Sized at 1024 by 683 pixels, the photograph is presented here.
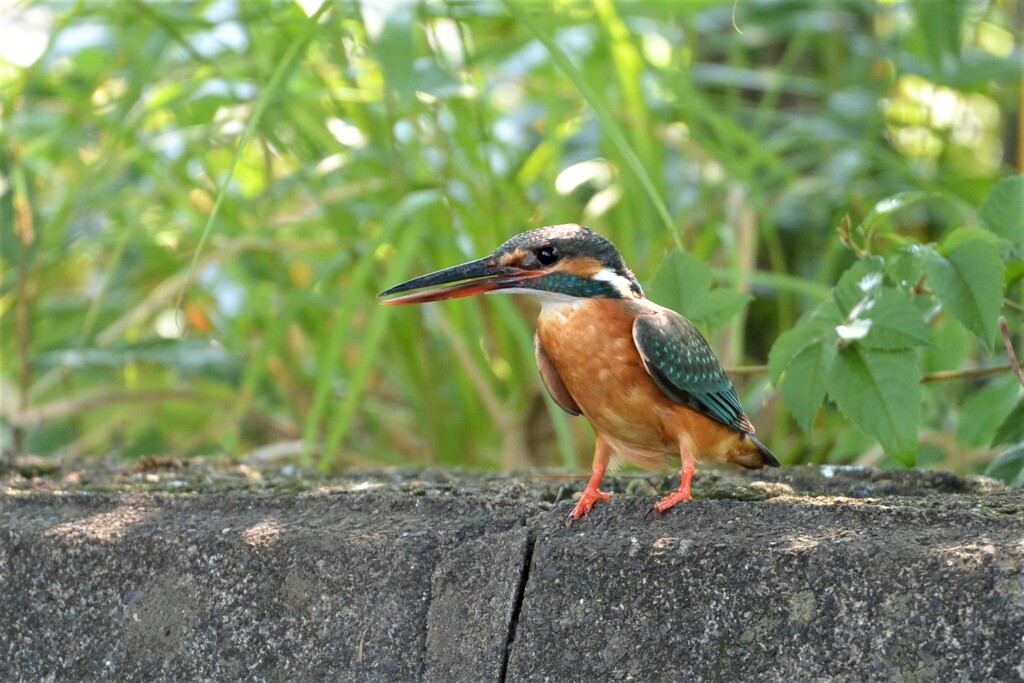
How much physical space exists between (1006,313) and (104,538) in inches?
63.2

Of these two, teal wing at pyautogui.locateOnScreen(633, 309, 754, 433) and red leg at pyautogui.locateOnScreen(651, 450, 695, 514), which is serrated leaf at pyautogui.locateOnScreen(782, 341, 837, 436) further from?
red leg at pyautogui.locateOnScreen(651, 450, 695, 514)

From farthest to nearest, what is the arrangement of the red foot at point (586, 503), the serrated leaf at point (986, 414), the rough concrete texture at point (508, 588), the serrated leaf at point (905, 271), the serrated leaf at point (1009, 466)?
the serrated leaf at point (986, 414) < the serrated leaf at point (1009, 466) < the serrated leaf at point (905, 271) < the red foot at point (586, 503) < the rough concrete texture at point (508, 588)

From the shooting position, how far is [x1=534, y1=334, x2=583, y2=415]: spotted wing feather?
2.00 metres

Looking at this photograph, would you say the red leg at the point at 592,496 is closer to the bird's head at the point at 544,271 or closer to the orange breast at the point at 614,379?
the orange breast at the point at 614,379

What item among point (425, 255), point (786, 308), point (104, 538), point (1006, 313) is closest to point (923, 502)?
point (1006, 313)

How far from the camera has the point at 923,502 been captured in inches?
67.4

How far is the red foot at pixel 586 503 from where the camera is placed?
5.54 feet

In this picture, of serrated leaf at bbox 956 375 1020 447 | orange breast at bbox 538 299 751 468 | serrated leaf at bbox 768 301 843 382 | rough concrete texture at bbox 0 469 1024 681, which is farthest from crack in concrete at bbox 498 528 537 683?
serrated leaf at bbox 956 375 1020 447

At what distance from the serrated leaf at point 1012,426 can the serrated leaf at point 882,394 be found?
1.00 feet

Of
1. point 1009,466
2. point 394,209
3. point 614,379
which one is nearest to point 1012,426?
point 1009,466

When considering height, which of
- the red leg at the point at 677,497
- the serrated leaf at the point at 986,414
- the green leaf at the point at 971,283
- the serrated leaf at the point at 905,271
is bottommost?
the serrated leaf at the point at 986,414

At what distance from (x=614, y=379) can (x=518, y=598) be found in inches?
18.2

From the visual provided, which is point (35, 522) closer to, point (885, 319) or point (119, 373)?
point (885, 319)

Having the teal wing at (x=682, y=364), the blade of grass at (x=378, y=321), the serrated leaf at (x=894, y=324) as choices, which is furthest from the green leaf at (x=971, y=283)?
the blade of grass at (x=378, y=321)
